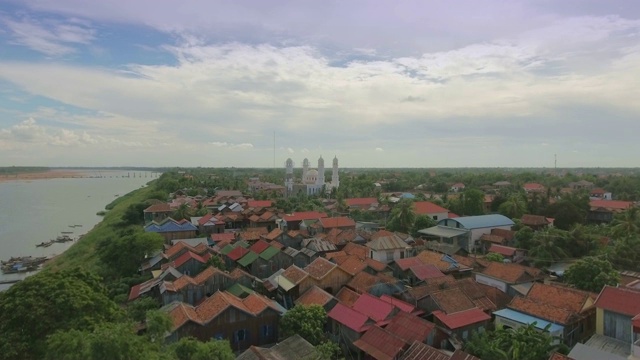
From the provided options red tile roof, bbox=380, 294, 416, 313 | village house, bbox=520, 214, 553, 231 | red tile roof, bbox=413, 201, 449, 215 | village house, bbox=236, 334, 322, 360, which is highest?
red tile roof, bbox=413, 201, 449, 215

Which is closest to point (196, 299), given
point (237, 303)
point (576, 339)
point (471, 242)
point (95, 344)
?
point (237, 303)

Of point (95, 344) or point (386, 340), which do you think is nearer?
point (95, 344)

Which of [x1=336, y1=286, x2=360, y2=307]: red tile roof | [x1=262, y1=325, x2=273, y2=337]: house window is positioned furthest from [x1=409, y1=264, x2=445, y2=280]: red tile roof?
[x1=262, y1=325, x2=273, y2=337]: house window

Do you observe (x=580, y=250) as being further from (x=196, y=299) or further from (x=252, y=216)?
(x=252, y=216)

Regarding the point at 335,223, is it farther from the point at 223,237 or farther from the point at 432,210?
the point at 432,210

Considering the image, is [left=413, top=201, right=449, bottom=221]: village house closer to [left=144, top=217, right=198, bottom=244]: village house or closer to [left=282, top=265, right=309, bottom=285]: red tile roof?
[left=144, top=217, right=198, bottom=244]: village house

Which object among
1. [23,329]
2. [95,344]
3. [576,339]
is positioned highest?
[95,344]

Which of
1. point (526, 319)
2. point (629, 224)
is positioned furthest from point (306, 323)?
point (629, 224)
